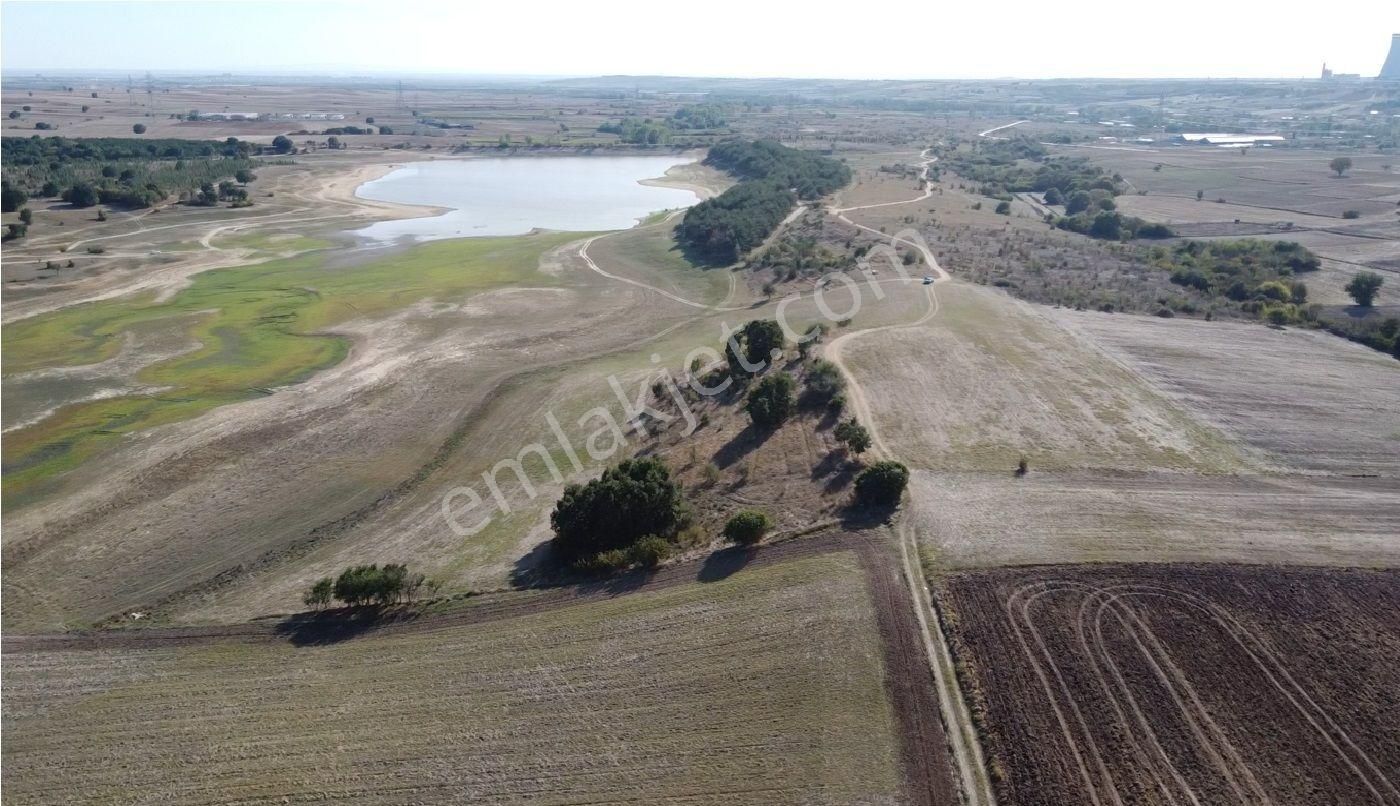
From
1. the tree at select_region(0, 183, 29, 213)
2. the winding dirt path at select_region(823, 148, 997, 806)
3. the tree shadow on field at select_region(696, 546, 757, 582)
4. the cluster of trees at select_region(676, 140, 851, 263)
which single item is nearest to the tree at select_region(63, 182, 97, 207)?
the tree at select_region(0, 183, 29, 213)

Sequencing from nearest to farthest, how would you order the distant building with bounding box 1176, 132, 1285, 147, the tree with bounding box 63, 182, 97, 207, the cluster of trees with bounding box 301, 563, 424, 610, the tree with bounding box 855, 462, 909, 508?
the cluster of trees with bounding box 301, 563, 424, 610
the tree with bounding box 855, 462, 909, 508
the tree with bounding box 63, 182, 97, 207
the distant building with bounding box 1176, 132, 1285, 147

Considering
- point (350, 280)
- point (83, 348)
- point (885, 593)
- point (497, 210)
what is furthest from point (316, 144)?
point (885, 593)

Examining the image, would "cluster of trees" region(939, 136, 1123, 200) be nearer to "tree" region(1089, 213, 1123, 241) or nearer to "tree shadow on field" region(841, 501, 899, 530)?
"tree" region(1089, 213, 1123, 241)

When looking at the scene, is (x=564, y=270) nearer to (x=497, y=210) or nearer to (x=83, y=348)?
(x=83, y=348)

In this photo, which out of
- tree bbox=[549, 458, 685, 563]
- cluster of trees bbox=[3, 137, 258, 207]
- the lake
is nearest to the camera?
tree bbox=[549, 458, 685, 563]

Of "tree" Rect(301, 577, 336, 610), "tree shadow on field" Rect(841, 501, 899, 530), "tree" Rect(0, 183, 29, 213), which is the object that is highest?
"tree" Rect(0, 183, 29, 213)
